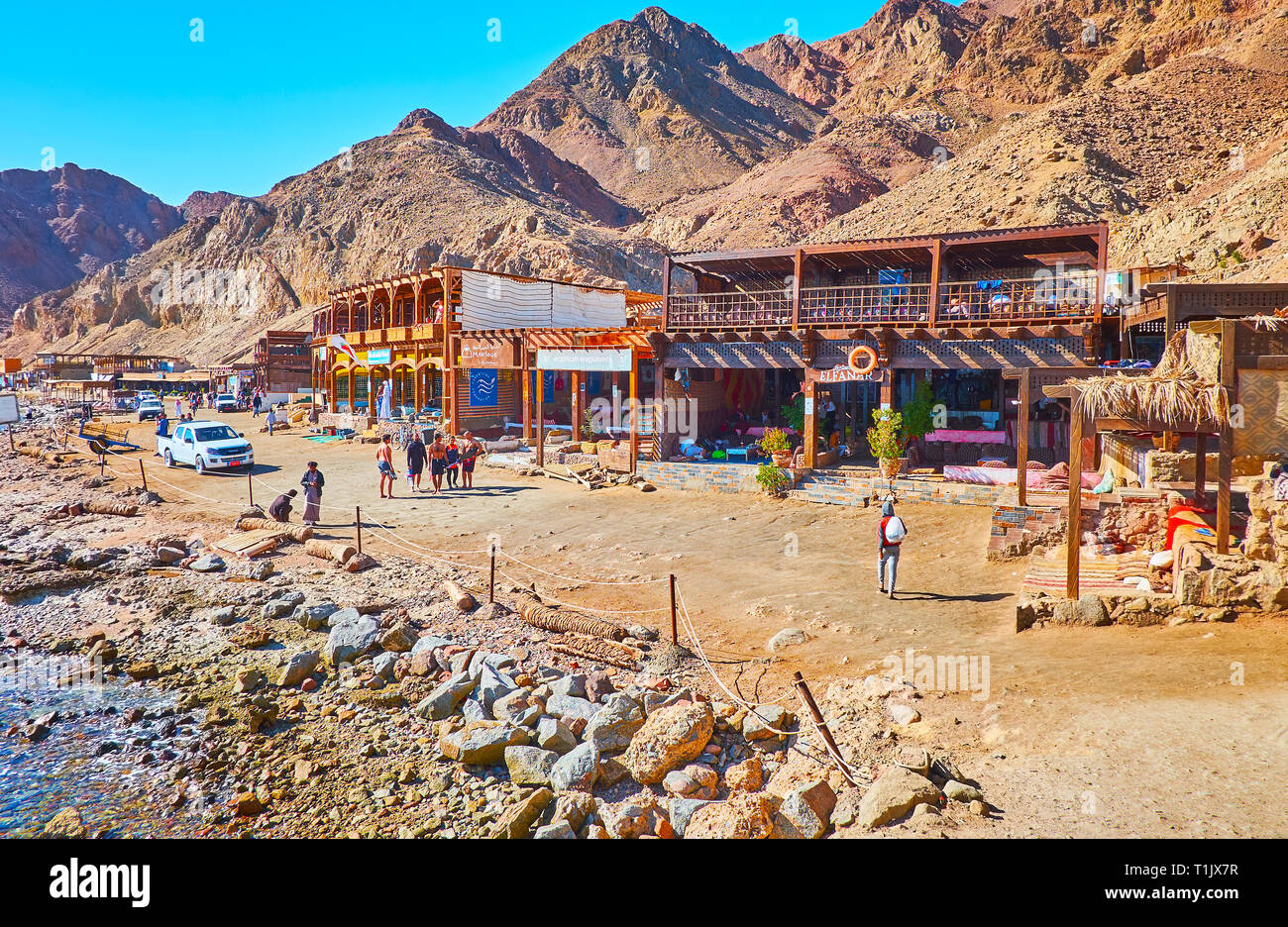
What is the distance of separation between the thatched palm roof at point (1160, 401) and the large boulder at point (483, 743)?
833 cm

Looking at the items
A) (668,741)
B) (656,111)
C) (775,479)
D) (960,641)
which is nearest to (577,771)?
(668,741)

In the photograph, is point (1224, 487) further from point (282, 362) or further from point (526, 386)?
point (282, 362)

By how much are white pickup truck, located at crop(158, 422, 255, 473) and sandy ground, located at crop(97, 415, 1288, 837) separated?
4.77 m

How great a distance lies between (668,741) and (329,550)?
31.8 ft

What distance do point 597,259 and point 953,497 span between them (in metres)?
63.4

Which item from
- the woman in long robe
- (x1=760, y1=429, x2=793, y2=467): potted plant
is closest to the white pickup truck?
the woman in long robe

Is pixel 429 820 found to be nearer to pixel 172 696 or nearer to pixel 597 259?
pixel 172 696

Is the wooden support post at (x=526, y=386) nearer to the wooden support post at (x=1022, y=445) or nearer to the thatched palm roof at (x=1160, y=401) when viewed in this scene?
the wooden support post at (x=1022, y=445)

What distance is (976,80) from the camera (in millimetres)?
110938

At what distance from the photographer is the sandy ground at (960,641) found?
5.36 meters

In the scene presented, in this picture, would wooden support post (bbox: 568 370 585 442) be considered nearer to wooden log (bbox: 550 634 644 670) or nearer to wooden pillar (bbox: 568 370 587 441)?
wooden pillar (bbox: 568 370 587 441)

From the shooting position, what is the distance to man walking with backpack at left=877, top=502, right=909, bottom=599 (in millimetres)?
10656

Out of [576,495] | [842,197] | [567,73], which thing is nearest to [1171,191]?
[842,197]

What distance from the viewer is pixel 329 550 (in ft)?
46.5
